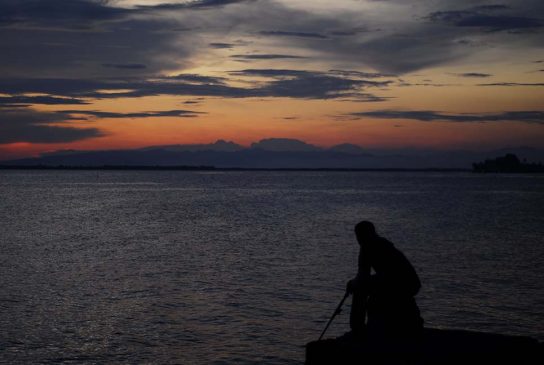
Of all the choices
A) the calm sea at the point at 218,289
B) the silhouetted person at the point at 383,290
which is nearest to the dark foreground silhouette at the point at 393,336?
the silhouetted person at the point at 383,290

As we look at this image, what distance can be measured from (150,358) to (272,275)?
11529mm

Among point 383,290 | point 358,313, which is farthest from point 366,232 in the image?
point 358,313

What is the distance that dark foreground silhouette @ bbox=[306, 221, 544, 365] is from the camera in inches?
351

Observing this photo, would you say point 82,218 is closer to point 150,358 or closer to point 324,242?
point 324,242

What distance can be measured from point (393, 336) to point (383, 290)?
2.37ft

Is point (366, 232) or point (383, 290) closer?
point (366, 232)

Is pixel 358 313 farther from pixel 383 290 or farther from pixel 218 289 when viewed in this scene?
pixel 218 289

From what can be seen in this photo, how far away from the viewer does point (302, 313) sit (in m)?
18.2

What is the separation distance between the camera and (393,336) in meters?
9.74

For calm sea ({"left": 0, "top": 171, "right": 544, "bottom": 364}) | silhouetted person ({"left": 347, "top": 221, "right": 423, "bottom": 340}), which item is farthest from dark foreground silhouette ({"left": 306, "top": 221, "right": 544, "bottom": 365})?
calm sea ({"left": 0, "top": 171, "right": 544, "bottom": 364})

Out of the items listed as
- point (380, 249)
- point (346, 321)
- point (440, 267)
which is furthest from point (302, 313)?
point (440, 267)

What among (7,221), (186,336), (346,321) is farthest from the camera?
(7,221)

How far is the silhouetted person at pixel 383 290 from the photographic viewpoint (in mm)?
9539

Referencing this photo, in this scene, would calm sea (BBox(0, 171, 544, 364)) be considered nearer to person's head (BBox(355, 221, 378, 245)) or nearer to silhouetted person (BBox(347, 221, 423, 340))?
silhouetted person (BBox(347, 221, 423, 340))
